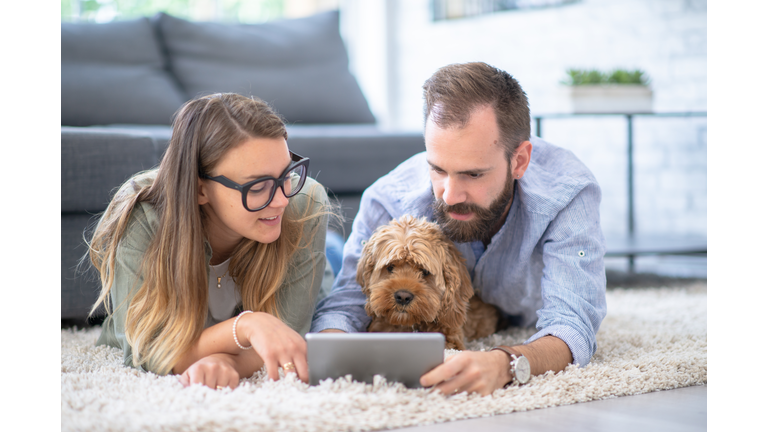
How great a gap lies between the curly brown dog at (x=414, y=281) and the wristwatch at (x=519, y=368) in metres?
0.23

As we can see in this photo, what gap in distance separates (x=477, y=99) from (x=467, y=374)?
2.15 feet

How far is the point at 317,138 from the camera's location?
252 cm

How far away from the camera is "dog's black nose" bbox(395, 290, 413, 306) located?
1.45 meters

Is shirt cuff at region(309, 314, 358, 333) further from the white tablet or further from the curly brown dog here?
the white tablet

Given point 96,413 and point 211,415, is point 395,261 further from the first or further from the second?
point 96,413

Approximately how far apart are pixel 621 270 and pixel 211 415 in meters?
2.69

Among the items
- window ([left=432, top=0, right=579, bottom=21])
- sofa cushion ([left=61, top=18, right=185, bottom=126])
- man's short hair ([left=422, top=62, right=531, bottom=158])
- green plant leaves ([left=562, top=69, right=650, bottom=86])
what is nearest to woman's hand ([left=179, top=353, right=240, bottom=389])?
man's short hair ([left=422, top=62, right=531, bottom=158])

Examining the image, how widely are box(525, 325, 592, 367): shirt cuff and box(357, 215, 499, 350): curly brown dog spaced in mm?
212

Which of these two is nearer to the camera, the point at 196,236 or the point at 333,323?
the point at 196,236

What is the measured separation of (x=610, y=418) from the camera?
46.7 inches

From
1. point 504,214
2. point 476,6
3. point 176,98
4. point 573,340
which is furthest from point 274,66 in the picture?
point 573,340

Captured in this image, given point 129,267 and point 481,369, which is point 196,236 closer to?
point 129,267

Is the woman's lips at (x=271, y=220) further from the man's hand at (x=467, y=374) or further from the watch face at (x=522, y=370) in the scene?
the watch face at (x=522, y=370)
